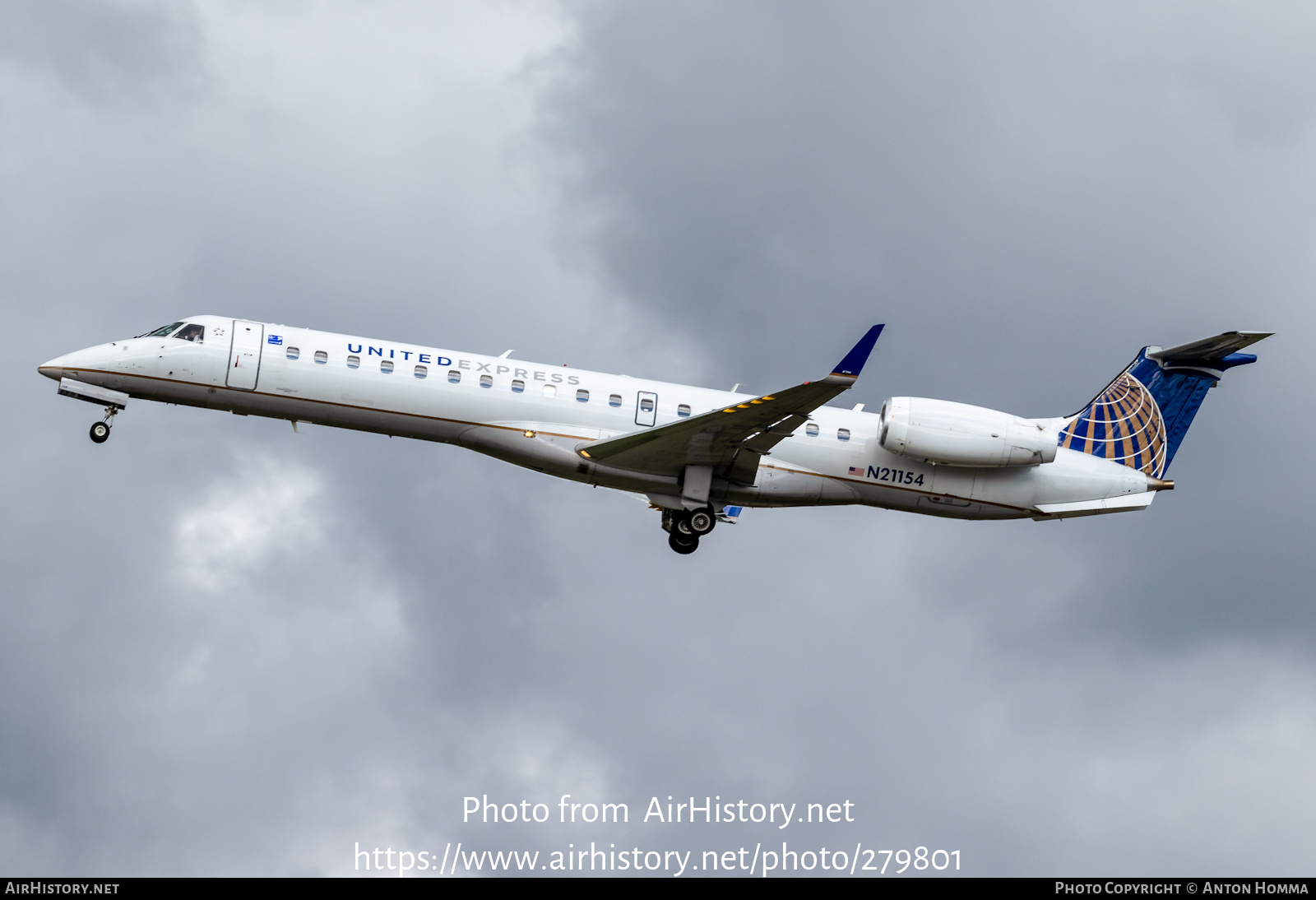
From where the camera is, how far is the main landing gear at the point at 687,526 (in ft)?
105

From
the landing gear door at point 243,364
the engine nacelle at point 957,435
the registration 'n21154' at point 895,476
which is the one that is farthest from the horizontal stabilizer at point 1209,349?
the landing gear door at point 243,364

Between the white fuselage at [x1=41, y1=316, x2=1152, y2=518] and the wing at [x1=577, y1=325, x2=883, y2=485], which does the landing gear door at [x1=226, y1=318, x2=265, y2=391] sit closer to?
the white fuselage at [x1=41, y1=316, x2=1152, y2=518]

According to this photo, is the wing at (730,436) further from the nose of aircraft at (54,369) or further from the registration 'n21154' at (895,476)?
the nose of aircraft at (54,369)

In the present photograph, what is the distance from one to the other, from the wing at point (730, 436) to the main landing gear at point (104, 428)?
10.5m

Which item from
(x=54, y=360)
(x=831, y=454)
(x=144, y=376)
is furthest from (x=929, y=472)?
(x=54, y=360)

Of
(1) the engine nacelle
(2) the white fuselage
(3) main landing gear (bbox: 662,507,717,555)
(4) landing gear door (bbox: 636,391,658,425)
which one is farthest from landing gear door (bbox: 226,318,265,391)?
(1) the engine nacelle

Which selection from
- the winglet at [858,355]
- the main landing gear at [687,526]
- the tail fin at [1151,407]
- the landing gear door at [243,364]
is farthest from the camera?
the tail fin at [1151,407]

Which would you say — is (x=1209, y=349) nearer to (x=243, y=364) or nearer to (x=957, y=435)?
(x=957, y=435)

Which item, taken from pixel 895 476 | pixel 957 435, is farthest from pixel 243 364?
pixel 957 435

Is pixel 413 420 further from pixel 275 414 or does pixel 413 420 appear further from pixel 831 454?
pixel 831 454

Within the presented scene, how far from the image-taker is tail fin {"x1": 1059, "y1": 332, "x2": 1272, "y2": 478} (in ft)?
114

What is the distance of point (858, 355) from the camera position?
27125 mm

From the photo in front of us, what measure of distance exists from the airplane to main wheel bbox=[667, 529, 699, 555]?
0.04m

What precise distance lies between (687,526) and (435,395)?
663cm
